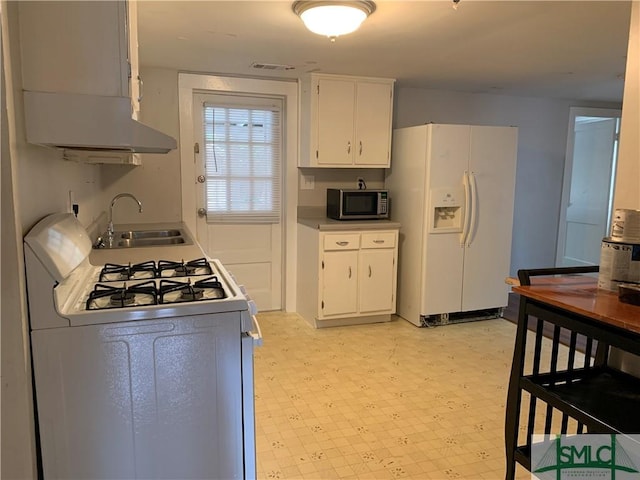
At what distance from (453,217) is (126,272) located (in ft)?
9.61

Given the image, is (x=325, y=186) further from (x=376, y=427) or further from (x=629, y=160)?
(x=629, y=160)

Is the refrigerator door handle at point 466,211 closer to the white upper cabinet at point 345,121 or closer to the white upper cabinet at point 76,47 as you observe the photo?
the white upper cabinet at point 345,121

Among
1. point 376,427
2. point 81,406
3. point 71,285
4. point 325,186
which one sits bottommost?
point 376,427

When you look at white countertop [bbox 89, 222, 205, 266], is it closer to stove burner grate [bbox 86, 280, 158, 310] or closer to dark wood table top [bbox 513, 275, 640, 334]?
stove burner grate [bbox 86, 280, 158, 310]

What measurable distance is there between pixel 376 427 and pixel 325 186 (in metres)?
2.51

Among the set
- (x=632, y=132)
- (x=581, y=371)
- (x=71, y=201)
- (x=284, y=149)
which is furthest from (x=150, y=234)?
(x=632, y=132)

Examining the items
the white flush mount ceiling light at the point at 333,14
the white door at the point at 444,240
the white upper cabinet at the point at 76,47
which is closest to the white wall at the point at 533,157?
the white door at the point at 444,240

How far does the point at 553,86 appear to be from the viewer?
442 centimetres

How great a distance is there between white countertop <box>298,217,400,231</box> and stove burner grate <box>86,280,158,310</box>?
2274mm

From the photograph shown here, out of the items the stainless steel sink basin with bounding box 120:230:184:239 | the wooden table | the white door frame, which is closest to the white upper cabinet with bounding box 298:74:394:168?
the white door frame

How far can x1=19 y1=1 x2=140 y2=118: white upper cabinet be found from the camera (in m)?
1.35

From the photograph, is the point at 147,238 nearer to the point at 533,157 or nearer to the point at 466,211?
the point at 466,211

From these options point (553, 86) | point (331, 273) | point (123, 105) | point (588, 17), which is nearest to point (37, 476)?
point (123, 105)

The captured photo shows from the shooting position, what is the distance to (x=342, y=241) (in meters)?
3.96
